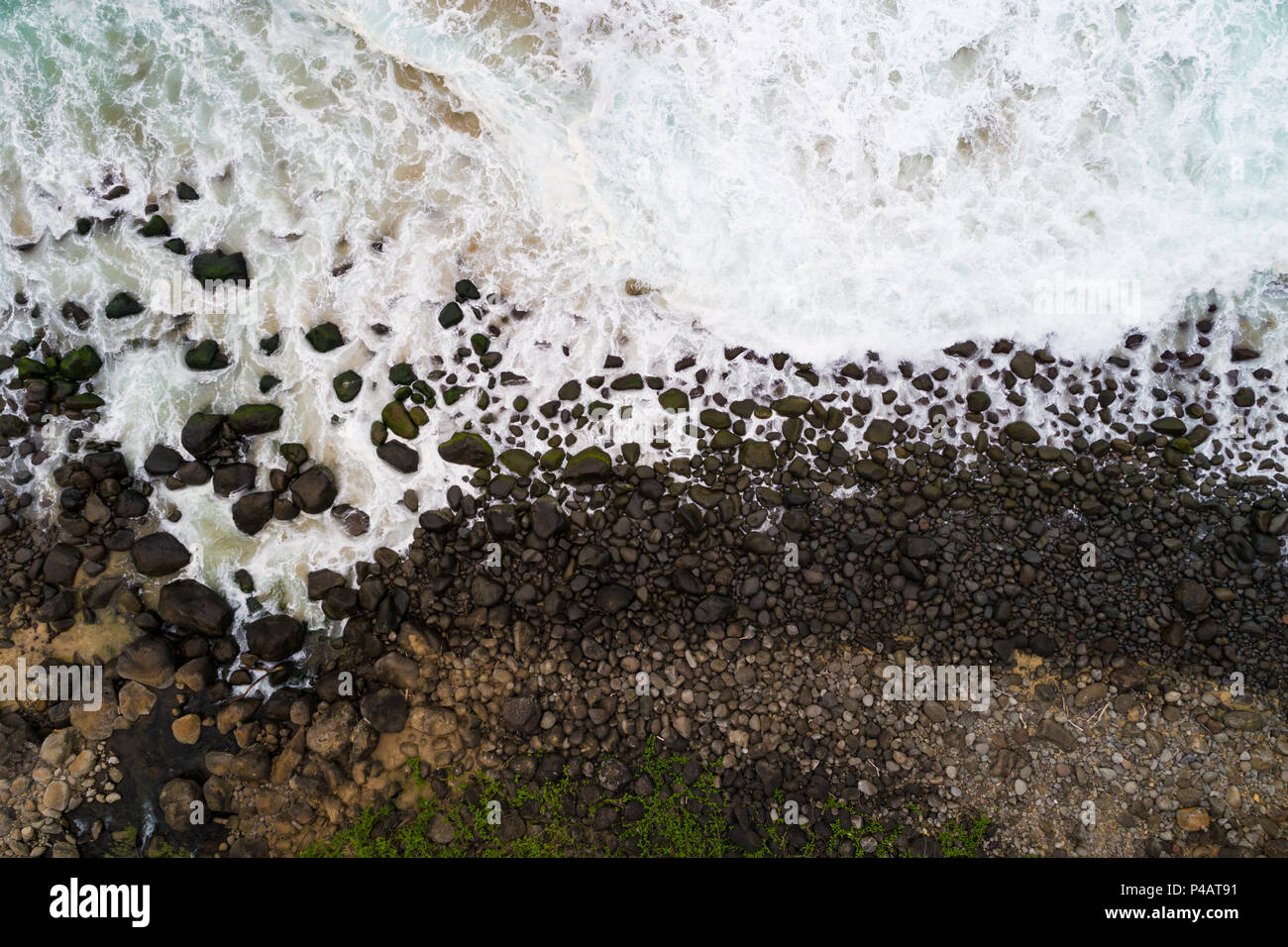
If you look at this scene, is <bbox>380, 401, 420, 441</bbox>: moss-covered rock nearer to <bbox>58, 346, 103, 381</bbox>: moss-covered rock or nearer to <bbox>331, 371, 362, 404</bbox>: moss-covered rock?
<bbox>331, 371, 362, 404</bbox>: moss-covered rock

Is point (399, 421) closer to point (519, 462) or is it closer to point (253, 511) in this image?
point (519, 462)

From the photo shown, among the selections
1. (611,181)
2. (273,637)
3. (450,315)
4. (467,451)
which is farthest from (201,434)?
(611,181)

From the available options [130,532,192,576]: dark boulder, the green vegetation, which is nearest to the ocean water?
[130,532,192,576]: dark boulder

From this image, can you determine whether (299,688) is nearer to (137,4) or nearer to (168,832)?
(168,832)

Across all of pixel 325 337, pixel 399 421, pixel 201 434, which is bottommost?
pixel 201 434

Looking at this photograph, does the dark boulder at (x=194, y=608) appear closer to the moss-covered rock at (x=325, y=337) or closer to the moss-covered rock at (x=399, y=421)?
the moss-covered rock at (x=399, y=421)
